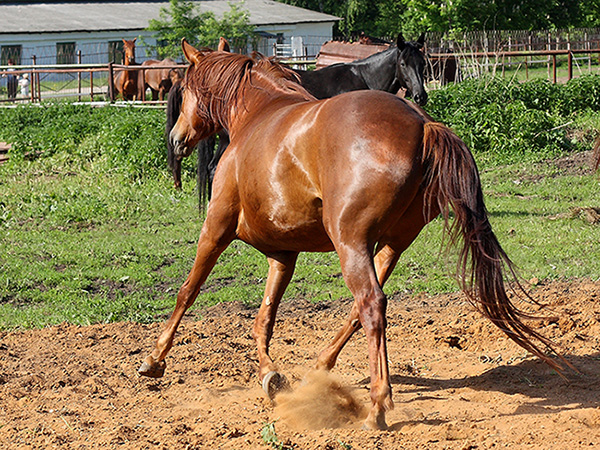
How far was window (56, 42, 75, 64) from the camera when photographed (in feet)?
135

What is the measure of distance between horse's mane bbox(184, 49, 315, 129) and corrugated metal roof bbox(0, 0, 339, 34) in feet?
121

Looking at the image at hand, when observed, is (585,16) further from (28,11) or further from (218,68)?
(218,68)

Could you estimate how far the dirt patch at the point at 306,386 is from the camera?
3.78m

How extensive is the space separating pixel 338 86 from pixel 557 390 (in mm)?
6147

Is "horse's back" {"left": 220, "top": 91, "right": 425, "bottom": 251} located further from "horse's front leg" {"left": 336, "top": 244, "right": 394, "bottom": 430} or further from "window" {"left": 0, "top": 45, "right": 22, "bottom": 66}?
"window" {"left": 0, "top": 45, "right": 22, "bottom": 66}

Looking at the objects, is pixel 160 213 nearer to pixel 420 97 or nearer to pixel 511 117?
pixel 420 97

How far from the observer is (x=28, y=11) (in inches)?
1815

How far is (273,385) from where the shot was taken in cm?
443

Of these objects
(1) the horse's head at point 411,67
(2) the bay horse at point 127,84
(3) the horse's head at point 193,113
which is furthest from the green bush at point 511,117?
(2) the bay horse at point 127,84

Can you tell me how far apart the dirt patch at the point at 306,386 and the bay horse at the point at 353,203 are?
273mm

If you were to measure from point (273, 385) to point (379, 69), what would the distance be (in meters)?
6.58

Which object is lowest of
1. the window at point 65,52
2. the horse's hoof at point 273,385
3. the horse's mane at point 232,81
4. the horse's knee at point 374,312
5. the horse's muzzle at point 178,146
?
the horse's hoof at point 273,385

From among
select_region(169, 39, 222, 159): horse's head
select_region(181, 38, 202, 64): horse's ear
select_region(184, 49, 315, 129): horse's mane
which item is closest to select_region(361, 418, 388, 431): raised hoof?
select_region(184, 49, 315, 129): horse's mane

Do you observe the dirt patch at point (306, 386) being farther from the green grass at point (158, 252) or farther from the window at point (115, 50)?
the window at point (115, 50)
